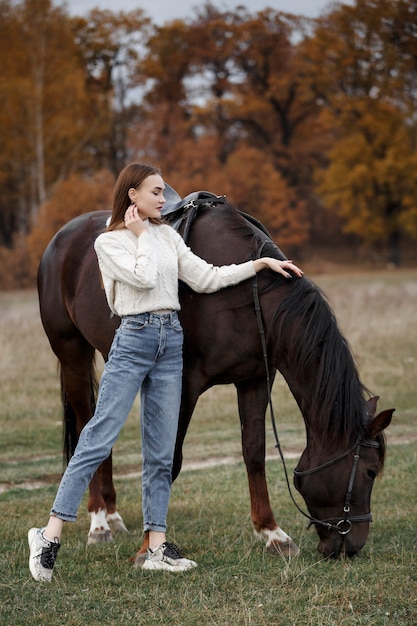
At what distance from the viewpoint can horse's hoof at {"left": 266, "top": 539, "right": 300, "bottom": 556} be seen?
4.45 m

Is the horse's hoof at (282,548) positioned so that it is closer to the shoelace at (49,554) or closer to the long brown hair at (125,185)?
the shoelace at (49,554)

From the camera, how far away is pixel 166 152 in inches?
1465

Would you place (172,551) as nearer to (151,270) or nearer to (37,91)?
(151,270)

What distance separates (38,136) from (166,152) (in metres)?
7.41

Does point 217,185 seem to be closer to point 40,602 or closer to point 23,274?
point 23,274

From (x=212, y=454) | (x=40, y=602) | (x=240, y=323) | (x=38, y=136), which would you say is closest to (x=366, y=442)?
(x=240, y=323)

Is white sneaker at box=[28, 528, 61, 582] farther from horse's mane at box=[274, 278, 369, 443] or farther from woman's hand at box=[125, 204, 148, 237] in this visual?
woman's hand at box=[125, 204, 148, 237]

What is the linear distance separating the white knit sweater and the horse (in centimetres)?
17

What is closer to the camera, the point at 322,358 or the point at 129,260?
the point at 129,260

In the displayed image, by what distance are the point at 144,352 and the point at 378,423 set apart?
1.18 metres

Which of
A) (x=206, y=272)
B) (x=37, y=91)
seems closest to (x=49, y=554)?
(x=206, y=272)

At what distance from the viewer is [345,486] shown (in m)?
4.07

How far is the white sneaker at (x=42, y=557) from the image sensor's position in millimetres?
3889

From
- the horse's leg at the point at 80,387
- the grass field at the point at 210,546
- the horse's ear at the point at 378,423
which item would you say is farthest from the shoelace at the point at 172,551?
the horse's leg at the point at 80,387
